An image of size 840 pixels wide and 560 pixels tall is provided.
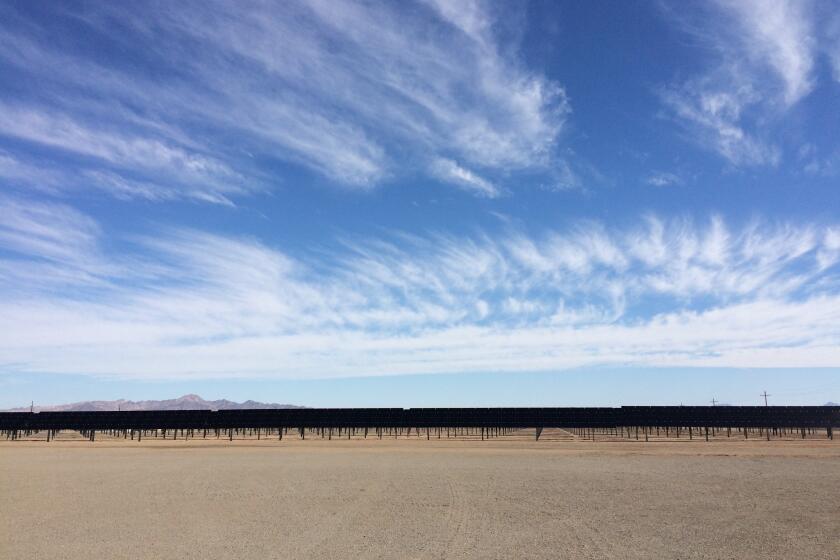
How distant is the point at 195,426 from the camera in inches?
2670

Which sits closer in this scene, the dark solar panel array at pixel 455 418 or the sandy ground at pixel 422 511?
the sandy ground at pixel 422 511

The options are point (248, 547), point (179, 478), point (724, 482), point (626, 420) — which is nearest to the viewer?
point (248, 547)

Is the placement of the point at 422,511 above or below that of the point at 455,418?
above

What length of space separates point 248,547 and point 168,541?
2.43 m

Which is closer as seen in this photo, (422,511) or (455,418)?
(422,511)

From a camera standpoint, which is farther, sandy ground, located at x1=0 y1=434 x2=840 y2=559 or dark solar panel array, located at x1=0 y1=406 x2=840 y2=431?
dark solar panel array, located at x1=0 y1=406 x2=840 y2=431

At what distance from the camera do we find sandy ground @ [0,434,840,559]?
13.5 metres

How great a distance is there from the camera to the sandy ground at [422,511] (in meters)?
13.5

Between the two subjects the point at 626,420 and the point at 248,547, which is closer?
the point at 248,547

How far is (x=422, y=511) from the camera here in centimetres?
1812

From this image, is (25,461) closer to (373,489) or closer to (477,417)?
(373,489)

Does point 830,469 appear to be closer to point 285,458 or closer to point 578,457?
point 578,457

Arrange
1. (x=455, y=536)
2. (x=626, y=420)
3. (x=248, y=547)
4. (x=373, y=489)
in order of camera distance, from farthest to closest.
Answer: (x=626, y=420) → (x=373, y=489) → (x=455, y=536) → (x=248, y=547)

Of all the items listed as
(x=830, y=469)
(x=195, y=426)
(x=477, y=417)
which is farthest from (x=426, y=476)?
(x=195, y=426)
